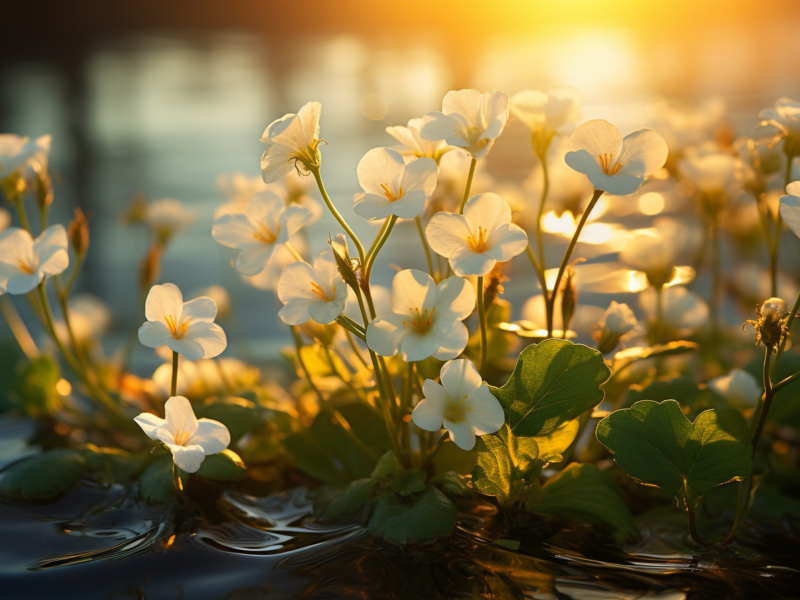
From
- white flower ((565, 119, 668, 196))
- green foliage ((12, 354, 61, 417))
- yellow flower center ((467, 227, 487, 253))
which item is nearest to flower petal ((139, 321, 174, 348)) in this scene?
yellow flower center ((467, 227, 487, 253))

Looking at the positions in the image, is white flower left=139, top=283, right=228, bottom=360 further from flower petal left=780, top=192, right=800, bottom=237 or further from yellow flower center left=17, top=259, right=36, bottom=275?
flower petal left=780, top=192, right=800, bottom=237

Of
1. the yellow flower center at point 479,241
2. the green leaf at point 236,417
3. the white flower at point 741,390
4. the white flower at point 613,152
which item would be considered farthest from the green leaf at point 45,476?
the white flower at point 741,390

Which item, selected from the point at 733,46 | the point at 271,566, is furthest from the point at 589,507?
the point at 733,46

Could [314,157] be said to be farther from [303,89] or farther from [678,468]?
[303,89]

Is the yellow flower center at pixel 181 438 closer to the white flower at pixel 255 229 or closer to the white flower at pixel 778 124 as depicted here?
the white flower at pixel 255 229

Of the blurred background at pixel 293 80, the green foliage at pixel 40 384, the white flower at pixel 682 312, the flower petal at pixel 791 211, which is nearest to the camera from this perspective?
the flower petal at pixel 791 211

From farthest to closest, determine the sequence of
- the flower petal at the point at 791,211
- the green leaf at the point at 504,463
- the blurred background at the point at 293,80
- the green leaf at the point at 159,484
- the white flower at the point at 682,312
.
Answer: the blurred background at the point at 293,80
the white flower at the point at 682,312
the green leaf at the point at 159,484
the green leaf at the point at 504,463
the flower petal at the point at 791,211

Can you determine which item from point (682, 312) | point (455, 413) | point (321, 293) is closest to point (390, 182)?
point (321, 293)
